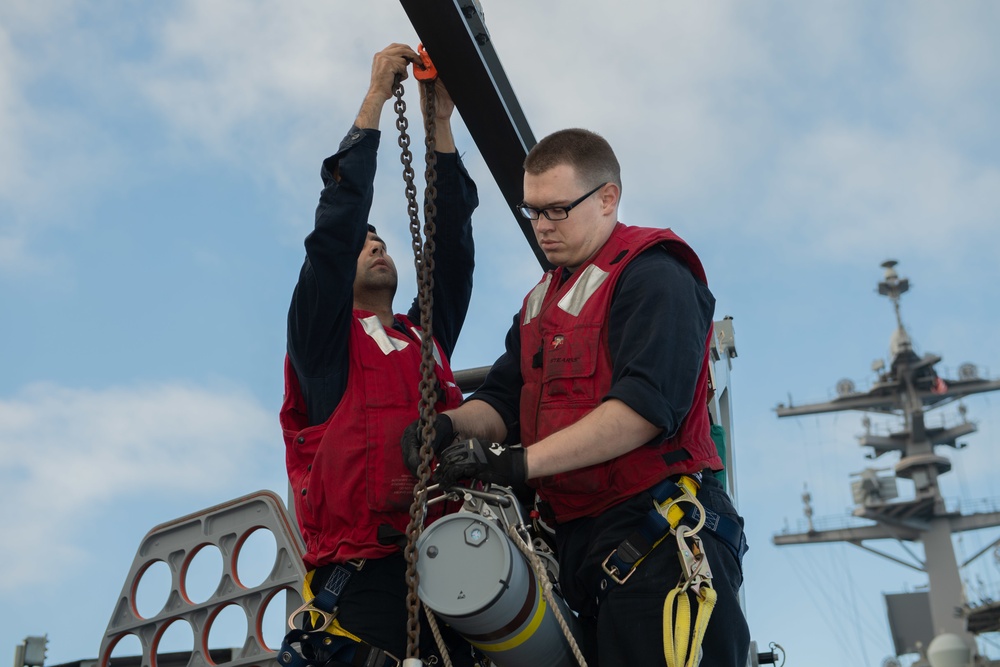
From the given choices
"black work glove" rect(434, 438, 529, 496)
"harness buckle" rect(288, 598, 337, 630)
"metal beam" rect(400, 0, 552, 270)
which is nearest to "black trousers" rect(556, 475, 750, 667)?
"black work glove" rect(434, 438, 529, 496)

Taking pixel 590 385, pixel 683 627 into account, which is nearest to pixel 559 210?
pixel 590 385

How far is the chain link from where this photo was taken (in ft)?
9.45

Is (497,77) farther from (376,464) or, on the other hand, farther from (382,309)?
(376,464)

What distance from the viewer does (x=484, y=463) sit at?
2.96 meters

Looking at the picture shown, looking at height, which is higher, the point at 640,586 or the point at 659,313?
the point at 659,313

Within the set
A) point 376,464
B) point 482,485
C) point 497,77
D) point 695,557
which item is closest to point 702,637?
point 695,557

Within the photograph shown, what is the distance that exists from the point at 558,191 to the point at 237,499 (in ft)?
7.29

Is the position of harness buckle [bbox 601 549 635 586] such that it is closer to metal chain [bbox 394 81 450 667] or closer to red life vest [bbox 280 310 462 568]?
metal chain [bbox 394 81 450 667]

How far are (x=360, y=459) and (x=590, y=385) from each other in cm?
92

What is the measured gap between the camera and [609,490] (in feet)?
10.1

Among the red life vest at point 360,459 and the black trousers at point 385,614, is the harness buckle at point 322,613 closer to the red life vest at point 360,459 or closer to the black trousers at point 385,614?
the black trousers at point 385,614

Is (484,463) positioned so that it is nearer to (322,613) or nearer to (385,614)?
(385,614)

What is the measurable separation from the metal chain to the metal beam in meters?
0.25

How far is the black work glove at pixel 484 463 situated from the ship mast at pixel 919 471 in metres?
35.3
